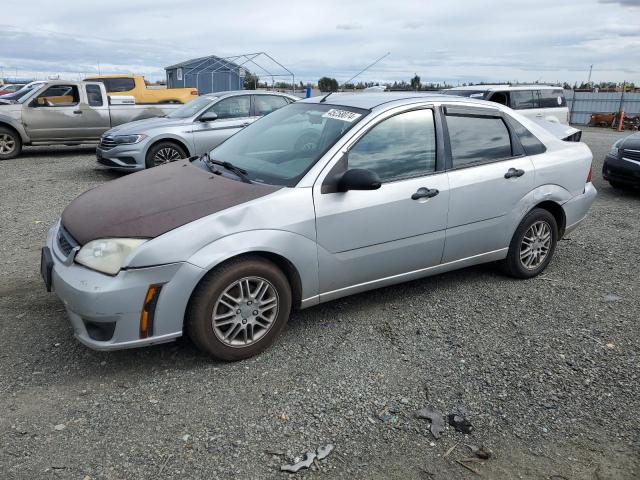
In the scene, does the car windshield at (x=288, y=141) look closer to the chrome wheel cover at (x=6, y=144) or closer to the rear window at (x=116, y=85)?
the chrome wheel cover at (x=6, y=144)

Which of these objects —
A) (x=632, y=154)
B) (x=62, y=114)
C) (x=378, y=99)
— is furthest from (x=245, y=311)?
(x=62, y=114)

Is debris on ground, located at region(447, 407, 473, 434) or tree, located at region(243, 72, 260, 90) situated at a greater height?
tree, located at region(243, 72, 260, 90)

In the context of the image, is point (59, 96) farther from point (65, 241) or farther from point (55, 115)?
point (65, 241)

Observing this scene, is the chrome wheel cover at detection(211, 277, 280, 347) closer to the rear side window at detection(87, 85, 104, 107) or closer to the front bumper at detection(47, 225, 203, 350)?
the front bumper at detection(47, 225, 203, 350)

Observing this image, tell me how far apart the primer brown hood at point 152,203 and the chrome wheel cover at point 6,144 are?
384 inches

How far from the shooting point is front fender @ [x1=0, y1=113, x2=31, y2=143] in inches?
469

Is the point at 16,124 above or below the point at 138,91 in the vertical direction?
below

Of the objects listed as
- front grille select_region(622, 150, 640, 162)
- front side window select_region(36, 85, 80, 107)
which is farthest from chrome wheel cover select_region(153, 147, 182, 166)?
front grille select_region(622, 150, 640, 162)

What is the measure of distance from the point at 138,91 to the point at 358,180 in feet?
54.2

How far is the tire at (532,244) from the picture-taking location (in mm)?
4766

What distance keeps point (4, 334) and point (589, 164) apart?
204 inches

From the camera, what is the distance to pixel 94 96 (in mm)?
12898

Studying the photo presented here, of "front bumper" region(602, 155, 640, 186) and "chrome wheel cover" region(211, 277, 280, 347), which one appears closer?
"chrome wheel cover" region(211, 277, 280, 347)

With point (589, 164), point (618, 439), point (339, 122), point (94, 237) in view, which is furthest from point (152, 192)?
point (589, 164)
